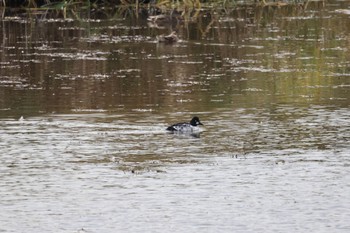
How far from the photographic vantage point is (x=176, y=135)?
1856 centimetres

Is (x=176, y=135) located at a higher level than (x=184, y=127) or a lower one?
lower

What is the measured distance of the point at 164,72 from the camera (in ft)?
85.7

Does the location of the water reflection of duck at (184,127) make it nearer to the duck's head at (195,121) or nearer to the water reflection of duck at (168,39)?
the duck's head at (195,121)

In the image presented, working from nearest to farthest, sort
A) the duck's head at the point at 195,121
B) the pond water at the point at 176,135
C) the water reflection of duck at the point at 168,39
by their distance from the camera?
1. the pond water at the point at 176,135
2. the duck's head at the point at 195,121
3. the water reflection of duck at the point at 168,39

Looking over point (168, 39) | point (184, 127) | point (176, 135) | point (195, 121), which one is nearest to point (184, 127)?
point (184, 127)

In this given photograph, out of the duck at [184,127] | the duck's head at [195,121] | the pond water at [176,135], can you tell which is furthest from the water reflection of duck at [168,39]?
the duck at [184,127]

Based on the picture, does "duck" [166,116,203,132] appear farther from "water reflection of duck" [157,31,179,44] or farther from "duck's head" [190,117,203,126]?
"water reflection of duck" [157,31,179,44]

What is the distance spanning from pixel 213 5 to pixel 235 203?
26989 mm

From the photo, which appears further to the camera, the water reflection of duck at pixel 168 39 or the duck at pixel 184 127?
the water reflection of duck at pixel 168 39

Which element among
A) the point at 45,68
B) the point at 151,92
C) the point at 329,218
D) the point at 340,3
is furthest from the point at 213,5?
the point at 329,218

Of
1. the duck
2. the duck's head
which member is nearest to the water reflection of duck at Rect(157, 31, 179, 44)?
the duck's head

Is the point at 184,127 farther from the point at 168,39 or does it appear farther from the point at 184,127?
the point at 168,39

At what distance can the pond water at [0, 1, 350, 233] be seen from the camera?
45.0 ft

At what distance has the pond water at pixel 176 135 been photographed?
539 inches
